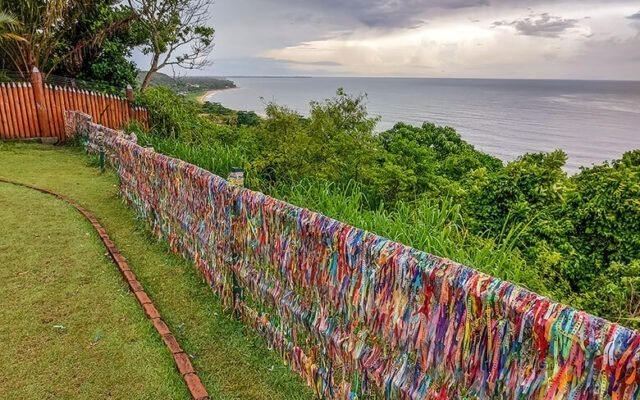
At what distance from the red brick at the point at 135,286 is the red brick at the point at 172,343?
840 millimetres

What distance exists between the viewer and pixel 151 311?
137 inches

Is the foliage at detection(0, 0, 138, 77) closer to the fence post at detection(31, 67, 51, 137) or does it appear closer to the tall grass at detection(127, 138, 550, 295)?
the fence post at detection(31, 67, 51, 137)

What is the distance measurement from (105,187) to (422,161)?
5.33 meters

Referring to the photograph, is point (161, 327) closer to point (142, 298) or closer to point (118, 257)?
point (142, 298)

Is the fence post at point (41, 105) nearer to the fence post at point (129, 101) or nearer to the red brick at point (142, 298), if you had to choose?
the fence post at point (129, 101)

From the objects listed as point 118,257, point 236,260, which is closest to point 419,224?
point 236,260

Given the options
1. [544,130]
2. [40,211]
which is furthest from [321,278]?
[544,130]

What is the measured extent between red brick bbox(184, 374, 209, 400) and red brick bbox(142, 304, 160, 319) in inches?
33.1

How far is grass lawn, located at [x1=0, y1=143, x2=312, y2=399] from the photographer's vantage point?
2.71 m

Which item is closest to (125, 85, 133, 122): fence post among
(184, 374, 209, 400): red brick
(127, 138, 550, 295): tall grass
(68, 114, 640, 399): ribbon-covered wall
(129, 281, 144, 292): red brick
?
(127, 138, 550, 295): tall grass

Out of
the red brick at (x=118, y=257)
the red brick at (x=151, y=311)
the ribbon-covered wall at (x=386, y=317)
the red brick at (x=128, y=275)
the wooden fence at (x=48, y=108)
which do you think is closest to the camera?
the ribbon-covered wall at (x=386, y=317)

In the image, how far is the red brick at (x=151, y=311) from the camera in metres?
3.43

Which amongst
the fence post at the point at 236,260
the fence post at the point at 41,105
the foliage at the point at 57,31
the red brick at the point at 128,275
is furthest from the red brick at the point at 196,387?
the foliage at the point at 57,31

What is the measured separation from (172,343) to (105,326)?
646 mm
